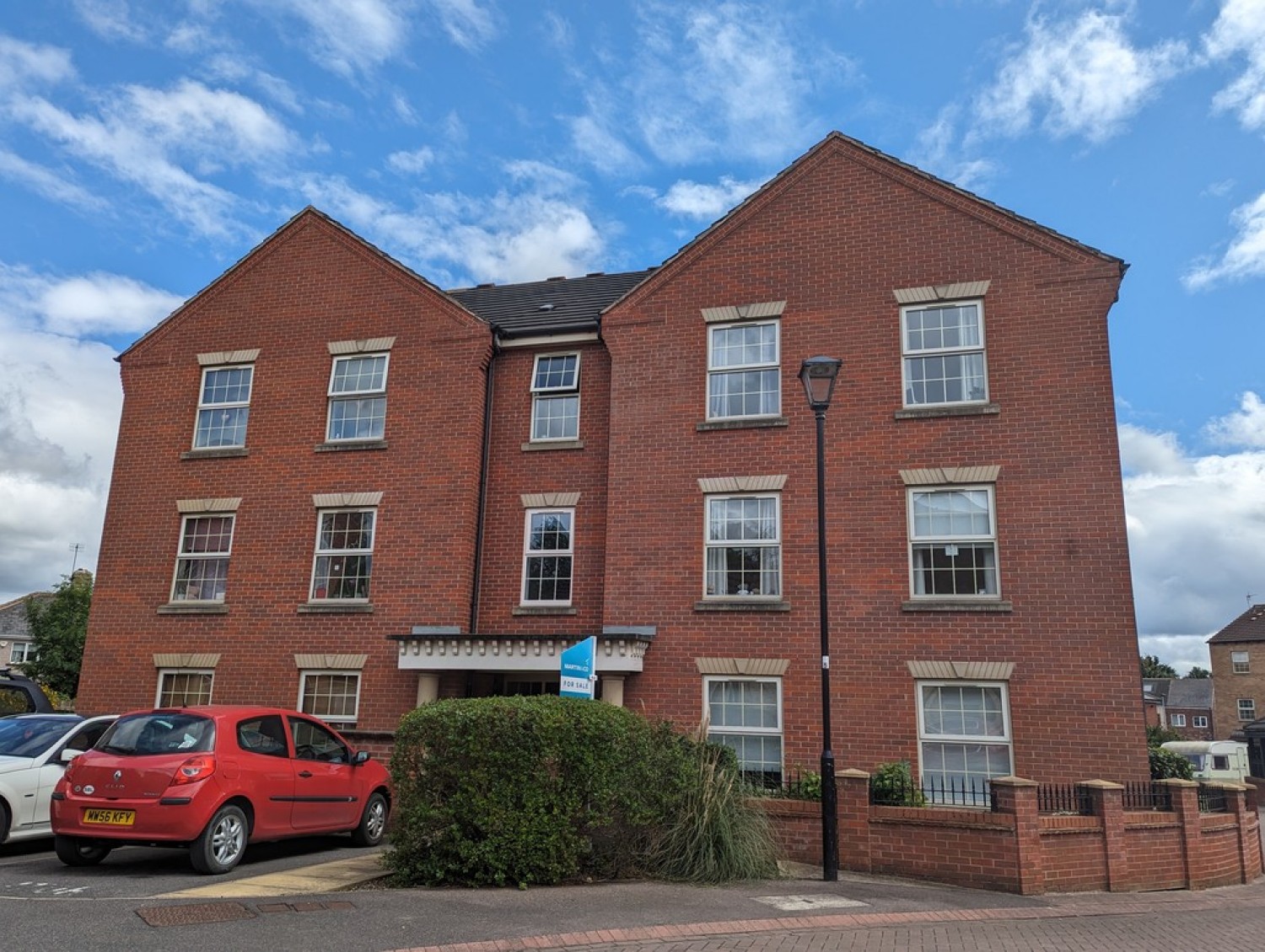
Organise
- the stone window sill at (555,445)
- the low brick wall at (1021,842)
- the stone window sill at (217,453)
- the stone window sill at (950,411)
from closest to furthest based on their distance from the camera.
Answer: the low brick wall at (1021,842) → the stone window sill at (950,411) → the stone window sill at (555,445) → the stone window sill at (217,453)

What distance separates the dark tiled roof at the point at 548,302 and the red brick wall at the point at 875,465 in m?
1.28

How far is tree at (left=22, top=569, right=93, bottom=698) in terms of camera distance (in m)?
38.1

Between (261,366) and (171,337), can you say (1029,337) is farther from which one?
(171,337)

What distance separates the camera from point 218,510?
59.1 ft

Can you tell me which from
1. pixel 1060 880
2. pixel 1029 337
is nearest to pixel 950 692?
pixel 1060 880

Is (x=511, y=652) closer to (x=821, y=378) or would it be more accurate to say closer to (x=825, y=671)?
(x=825, y=671)

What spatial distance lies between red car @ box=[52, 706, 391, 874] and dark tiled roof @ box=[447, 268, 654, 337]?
29.7ft

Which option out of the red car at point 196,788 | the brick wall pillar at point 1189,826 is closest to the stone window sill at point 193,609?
the red car at point 196,788

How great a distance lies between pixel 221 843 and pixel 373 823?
2936 millimetres

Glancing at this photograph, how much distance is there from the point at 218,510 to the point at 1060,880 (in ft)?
49.8

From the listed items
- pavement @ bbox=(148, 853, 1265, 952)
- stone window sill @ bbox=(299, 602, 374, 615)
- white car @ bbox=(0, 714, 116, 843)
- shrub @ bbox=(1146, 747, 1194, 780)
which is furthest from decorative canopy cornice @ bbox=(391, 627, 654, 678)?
shrub @ bbox=(1146, 747, 1194, 780)

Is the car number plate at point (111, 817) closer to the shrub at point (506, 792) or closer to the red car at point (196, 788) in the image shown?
the red car at point (196, 788)

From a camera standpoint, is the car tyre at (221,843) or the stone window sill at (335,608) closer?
the car tyre at (221,843)

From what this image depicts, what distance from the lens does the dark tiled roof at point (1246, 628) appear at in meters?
56.1
